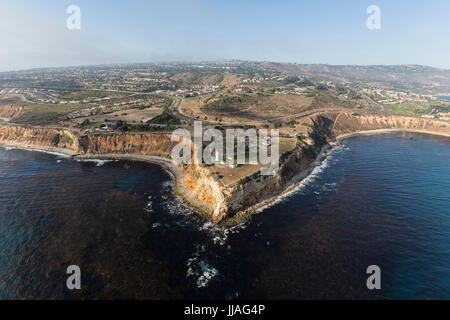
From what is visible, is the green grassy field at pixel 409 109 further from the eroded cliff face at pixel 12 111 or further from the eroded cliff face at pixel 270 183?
the eroded cliff face at pixel 12 111

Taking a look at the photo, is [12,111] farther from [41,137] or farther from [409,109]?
[409,109]

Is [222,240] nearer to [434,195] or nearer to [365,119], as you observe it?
[434,195]

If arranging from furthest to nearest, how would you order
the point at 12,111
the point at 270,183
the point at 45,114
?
the point at 12,111
the point at 45,114
the point at 270,183

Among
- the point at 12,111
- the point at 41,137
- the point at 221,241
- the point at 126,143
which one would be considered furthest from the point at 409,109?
the point at 12,111

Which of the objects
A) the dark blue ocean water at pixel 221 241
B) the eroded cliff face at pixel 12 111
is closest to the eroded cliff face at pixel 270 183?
the dark blue ocean water at pixel 221 241
